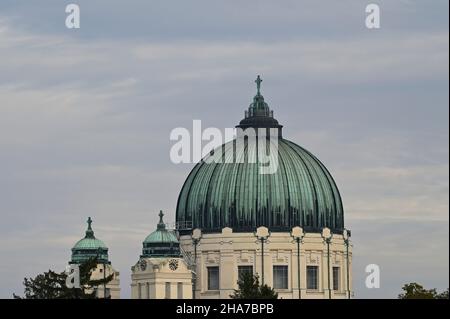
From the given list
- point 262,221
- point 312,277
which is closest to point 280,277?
point 312,277

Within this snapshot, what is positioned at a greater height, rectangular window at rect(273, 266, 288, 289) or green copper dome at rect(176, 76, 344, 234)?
green copper dome at rect(176, 76, 344, 234)

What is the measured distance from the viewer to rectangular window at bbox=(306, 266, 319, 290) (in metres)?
174

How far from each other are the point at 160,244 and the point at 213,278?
1030 centimetres

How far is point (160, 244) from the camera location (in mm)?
165625

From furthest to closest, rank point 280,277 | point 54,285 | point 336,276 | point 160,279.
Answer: point 336,276 → point 280,277 → point 160,279 → point 54,285

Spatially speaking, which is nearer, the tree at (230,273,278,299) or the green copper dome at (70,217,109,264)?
the tree at (230,273,278,299)

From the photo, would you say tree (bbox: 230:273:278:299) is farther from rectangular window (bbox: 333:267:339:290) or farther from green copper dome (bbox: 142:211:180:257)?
rectangular window (bbox: 333:267:339:290)

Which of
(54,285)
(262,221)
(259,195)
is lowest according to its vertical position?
(54,285)

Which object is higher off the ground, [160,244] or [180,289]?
[160,244]

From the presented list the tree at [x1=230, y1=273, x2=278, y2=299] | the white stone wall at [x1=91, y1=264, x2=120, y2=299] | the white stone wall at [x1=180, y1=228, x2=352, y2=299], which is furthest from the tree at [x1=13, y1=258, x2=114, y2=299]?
the white stone wall at [x1=180, y1=228, x2=352, y2=299]

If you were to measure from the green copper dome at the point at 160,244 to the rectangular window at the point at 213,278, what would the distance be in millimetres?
7595

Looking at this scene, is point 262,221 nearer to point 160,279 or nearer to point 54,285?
point 160,279

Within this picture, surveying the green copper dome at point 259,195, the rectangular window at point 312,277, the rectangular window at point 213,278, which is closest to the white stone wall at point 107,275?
the rectangular window at point 213,278

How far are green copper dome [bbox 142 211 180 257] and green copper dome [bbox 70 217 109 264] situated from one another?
3348 millimetres
